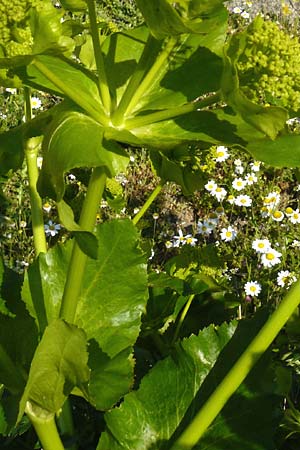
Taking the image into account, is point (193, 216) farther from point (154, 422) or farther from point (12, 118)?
point (154, 422)

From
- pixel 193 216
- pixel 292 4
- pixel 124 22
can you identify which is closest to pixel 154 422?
pixel 193 216

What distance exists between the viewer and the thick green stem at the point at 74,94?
962 millimetres

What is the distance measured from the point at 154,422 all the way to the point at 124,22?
10.6ft

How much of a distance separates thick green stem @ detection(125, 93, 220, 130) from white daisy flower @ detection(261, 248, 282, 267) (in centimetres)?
142

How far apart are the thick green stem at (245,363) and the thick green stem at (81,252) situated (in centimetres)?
26

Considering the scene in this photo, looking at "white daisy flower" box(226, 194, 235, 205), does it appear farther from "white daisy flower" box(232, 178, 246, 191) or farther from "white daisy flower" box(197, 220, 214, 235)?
"white daisy flower" box(197, 220, 214, 235)

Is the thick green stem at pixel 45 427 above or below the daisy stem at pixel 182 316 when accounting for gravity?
above

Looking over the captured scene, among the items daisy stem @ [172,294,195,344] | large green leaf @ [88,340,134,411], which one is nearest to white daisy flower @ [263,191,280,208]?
daisy stem @ [172,294,195,344]

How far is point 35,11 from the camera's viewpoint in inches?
35.6

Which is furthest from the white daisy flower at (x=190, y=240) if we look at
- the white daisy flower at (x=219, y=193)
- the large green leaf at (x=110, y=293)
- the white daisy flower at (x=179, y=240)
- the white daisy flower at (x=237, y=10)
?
the white daisy flower at (x=237, y=10)

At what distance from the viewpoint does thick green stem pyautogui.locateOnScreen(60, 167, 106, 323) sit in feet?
3.38

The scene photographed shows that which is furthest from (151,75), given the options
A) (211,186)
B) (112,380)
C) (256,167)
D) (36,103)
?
(36,103)

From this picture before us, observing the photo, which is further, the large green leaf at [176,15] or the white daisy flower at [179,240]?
the white daisy flower at [179,240]

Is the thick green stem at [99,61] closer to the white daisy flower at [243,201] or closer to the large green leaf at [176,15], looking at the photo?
the large green leaf at [176,15]
